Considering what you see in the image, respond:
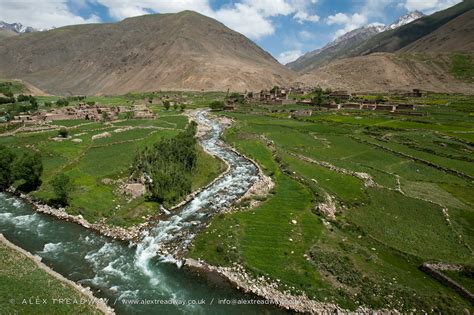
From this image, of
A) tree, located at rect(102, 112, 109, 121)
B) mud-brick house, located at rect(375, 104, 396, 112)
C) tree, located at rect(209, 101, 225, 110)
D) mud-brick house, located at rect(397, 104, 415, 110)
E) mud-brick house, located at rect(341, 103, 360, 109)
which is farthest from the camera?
tree, located at rect(209, 101, 225, 110)

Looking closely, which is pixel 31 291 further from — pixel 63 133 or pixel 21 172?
pixel 63 133

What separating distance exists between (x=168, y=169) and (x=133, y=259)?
19.9 m

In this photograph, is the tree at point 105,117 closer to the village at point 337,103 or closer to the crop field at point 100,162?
the crop field at point 100,162

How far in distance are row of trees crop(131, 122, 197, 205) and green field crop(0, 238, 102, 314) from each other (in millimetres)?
18252

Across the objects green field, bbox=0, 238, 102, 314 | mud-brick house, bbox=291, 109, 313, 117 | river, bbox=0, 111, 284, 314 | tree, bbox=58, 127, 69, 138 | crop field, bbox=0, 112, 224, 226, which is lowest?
river, bbox=0, 111, 284, 314

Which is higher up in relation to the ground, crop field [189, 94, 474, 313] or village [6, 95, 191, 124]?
village [6, 95, 191, 124]

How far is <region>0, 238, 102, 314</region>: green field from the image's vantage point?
2266cm

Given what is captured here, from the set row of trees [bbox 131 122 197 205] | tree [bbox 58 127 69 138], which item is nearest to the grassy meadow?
tree [bbox 58 127 69 138]

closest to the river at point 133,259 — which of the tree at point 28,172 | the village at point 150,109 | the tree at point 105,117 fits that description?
the tree at point 28,172

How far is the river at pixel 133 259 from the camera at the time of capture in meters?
26.1

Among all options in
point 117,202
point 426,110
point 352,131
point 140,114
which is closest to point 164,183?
point 117,202

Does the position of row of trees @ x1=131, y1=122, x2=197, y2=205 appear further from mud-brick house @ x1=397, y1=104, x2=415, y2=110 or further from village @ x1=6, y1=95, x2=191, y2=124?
mud-brick house @ x1=397, y1=104, x2=415, y2=110

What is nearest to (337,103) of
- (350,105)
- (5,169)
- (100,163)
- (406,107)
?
(350,105)

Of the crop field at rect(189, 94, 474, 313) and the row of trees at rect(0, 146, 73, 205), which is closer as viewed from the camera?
the crop field at rect(189, 94, 474, 313)
